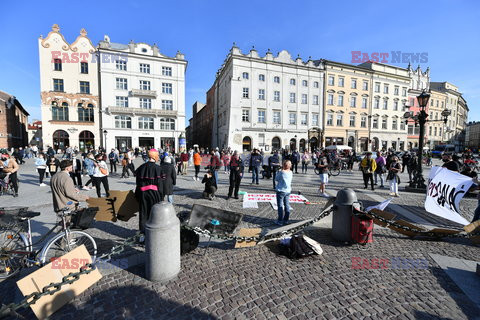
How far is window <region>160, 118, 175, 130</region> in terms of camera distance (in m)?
36.1

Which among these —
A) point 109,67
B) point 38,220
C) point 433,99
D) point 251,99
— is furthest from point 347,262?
point 433,99

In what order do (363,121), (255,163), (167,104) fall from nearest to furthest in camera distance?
(255,163)
(167,104)
(363,121)

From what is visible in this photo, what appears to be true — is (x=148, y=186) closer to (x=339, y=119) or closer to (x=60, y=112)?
(x=60, y=112)

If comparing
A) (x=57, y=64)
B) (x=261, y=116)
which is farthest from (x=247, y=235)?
(x=57, y=64)

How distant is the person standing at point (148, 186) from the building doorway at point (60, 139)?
3716 cm

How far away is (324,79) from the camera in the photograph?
38344 millimetres

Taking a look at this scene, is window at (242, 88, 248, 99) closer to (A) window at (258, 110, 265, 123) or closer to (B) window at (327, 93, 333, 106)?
(A) window at (258, 110, 265, 123)

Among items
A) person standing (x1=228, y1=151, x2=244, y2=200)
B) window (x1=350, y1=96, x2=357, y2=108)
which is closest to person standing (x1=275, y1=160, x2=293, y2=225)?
person standing (x1=228, y1=151, x2=244, y2=200)

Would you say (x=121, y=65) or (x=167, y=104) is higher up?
(x=121, y=65)

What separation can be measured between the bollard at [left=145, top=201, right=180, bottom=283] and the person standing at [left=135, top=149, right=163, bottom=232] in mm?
1198

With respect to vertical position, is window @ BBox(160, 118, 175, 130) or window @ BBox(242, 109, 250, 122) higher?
window @ BBox(242, 109, 250, 122)

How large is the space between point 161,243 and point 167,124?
3581cm

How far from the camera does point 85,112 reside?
33469mm

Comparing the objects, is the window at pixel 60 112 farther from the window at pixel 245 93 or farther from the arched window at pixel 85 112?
the window at pixel 245 93
